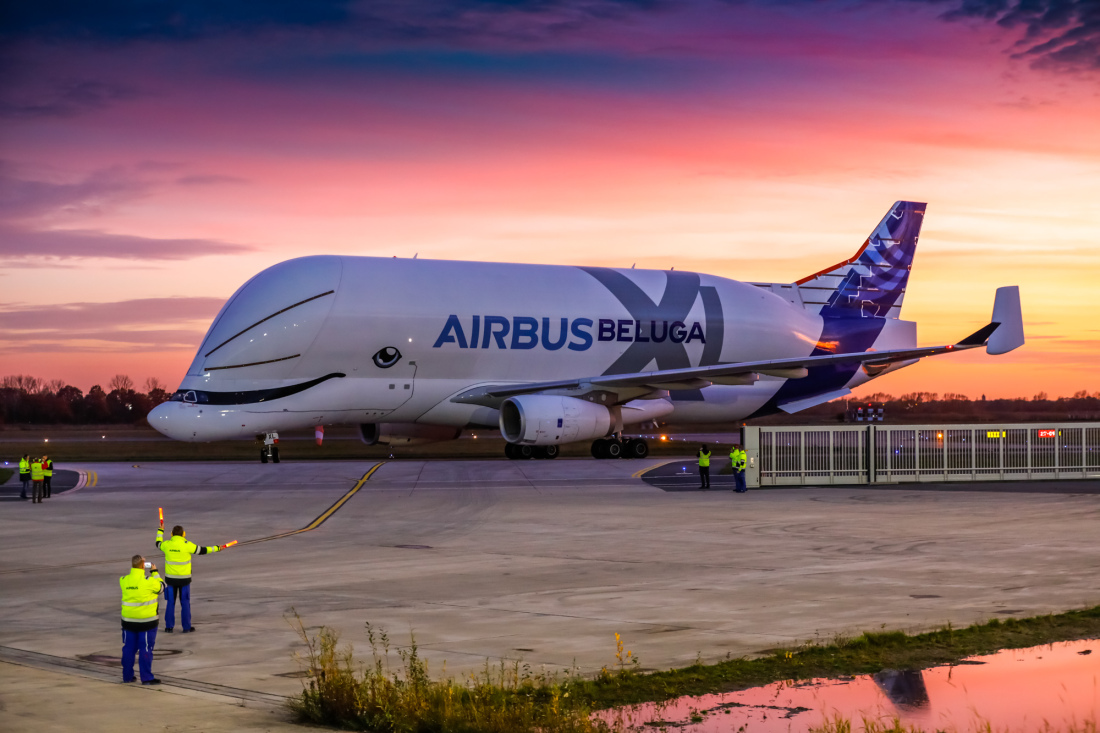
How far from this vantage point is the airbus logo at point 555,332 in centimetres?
4275

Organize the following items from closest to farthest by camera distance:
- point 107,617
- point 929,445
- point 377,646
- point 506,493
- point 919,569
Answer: point 377,646, point 107,617, point 919,569, point 506,493, point 929,445

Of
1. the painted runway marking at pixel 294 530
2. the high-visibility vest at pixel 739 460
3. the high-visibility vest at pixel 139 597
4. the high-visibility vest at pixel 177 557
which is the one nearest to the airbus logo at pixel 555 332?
the painted runway marking at pixel 294 530

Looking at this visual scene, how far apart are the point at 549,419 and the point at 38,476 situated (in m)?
16.8

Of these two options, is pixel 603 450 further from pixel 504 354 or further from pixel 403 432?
pixel 403 432

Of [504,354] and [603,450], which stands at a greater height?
[504,354]

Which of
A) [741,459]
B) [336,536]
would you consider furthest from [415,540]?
[741,459]

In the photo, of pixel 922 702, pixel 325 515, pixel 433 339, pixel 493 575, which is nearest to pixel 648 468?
pixel 433 339

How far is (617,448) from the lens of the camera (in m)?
47.2

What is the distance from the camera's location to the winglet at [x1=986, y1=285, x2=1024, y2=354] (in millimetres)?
43903

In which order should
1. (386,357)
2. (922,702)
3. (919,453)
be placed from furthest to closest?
1. (386,357)
2. (919,453)
3. (922,702)

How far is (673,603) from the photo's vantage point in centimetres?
1471

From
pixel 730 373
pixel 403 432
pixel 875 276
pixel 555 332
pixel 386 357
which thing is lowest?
pixel 403 432

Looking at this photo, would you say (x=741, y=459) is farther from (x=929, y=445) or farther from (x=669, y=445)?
(x=669, y=445)

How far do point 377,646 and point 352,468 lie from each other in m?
29.5
